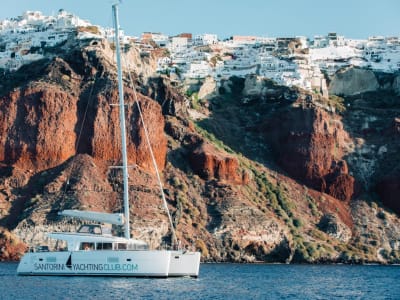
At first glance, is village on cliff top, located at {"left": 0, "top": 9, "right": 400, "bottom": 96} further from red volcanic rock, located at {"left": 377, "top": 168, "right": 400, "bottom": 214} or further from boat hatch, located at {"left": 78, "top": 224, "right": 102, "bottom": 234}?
boat hatch, located at {"left": 78, "top": 224, "right": 102, "bottom": 234}

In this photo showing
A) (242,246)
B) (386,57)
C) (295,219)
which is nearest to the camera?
(242,246)

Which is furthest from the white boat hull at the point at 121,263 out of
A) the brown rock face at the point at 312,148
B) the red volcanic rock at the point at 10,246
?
the brown rock face at the point at 312,148

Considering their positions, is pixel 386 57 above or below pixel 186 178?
above

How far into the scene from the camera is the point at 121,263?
75562 millimetres

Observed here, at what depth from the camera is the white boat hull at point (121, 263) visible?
2953 inches

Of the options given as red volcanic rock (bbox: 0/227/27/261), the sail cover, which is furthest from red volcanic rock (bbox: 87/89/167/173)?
the sail cover

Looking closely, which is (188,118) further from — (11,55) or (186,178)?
(11,55)

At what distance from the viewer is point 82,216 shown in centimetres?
8150

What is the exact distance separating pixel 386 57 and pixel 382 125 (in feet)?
100

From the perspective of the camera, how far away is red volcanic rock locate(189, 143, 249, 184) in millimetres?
A: 120312

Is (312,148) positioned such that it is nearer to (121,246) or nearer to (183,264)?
(183,264)

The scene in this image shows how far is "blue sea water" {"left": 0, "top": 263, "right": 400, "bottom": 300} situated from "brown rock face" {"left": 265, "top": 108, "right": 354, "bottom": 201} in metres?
33.9

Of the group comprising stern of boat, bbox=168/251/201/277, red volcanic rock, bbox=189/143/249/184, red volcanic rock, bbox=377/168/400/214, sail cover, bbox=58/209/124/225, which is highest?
red volcanic rock, bbox=189/143/249/184

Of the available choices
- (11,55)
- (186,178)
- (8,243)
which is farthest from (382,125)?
(8,243)
